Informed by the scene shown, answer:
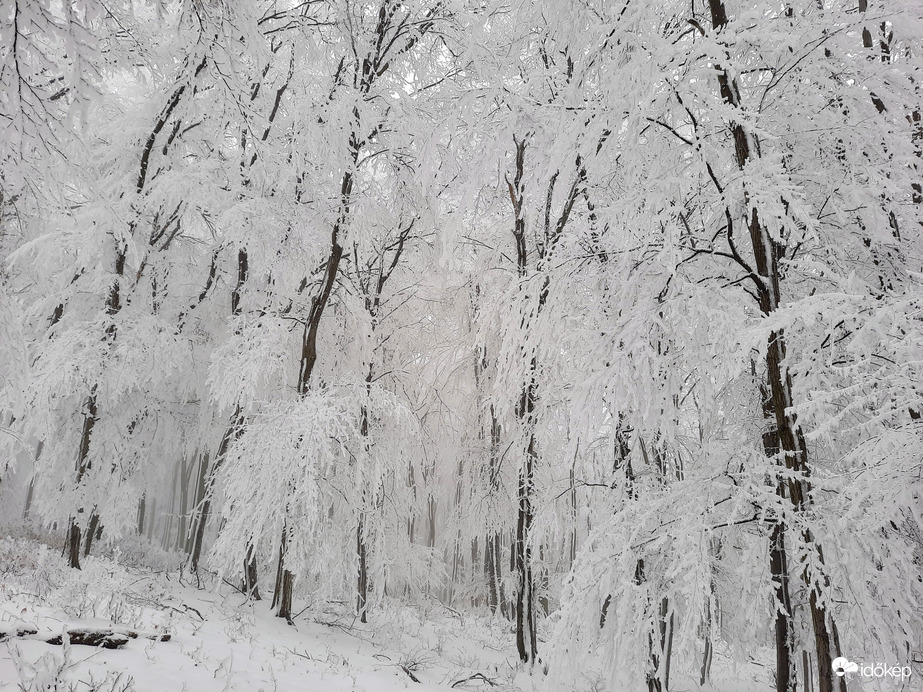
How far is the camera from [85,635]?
3.70 m

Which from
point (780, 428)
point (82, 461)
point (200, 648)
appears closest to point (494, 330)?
point (780, 428)

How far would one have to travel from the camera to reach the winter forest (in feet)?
9.17

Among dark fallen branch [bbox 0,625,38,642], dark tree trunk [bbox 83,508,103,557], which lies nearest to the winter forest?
dark fallen branch [bbox 0,625,38,642]

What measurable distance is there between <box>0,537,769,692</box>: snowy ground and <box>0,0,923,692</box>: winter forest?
62 millimetres

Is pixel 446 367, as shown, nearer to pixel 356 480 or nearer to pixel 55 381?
pixel 356 480

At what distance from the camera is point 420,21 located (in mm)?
7594

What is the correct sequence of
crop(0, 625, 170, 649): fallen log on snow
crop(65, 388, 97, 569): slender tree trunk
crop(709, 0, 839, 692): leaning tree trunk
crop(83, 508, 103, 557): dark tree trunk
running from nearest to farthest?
crop(709, 0, 839, 692): leaning tree trunk
crop(0, 625, 170, 649): fallen log on snow
crop(65, 388, 97, 569): slender tree trunk
crop(83, 508, 103, 557): dark tree trunk

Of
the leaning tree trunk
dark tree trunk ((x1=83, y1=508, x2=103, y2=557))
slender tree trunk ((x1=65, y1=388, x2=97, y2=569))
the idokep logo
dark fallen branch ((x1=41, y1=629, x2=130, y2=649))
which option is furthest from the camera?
dark tree trunk ((x1=83, y1=508, x2=103, y2=557))

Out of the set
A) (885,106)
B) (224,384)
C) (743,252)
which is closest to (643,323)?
(743,252)

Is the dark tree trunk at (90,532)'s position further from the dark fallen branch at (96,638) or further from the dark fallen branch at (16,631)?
the dark fallen branch at (16,631)

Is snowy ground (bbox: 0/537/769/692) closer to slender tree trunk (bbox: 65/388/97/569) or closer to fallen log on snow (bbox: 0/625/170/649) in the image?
fallen log on snow (bbox: 0/625/170/649)

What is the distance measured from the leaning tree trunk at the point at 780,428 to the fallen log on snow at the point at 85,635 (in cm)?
455

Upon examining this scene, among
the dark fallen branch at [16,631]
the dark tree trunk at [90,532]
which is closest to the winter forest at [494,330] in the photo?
the dark fallen branch at [16,631]

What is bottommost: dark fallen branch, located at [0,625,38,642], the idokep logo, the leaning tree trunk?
dark fallen branch, located at [0,625,38,642]
